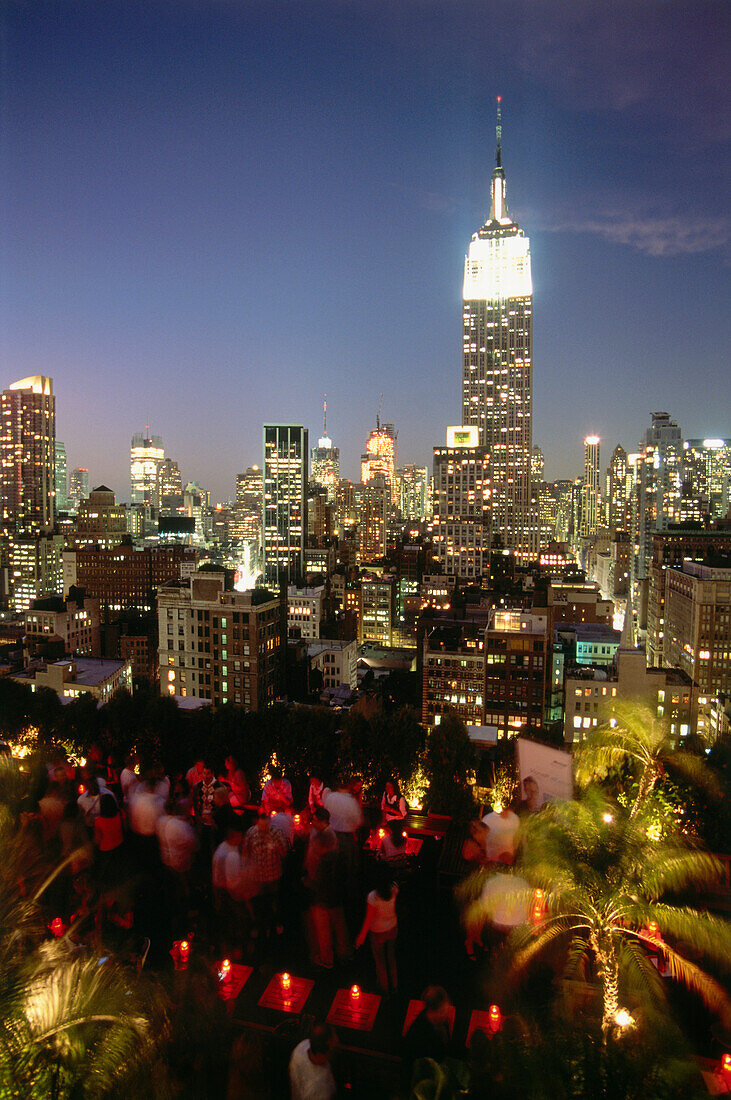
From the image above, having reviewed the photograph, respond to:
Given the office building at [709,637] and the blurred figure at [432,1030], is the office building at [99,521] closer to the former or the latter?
the office building at [709,637]

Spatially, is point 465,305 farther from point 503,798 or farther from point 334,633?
point 503,798

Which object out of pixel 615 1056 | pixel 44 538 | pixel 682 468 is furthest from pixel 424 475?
pixel 615 1056

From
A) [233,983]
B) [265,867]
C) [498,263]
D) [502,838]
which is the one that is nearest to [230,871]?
[265,867]

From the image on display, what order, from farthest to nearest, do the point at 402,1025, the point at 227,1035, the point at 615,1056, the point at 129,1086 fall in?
the point at 402,1025 → the point at 227,1035 → the point at 615,1056 → the point at 129,1086

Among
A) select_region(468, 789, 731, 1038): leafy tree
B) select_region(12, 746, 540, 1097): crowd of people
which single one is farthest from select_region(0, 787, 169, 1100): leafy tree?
select_region(468, 789, 731, 1038): leafy tree

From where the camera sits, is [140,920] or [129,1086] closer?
[129,1086]

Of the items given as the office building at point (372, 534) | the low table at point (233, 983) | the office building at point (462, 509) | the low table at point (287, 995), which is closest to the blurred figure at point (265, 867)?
the low table at point (233, 983)

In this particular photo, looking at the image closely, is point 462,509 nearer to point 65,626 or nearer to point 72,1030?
point 65,626

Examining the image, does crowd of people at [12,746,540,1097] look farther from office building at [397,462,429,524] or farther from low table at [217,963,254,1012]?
office building at [397,462,429,524]
